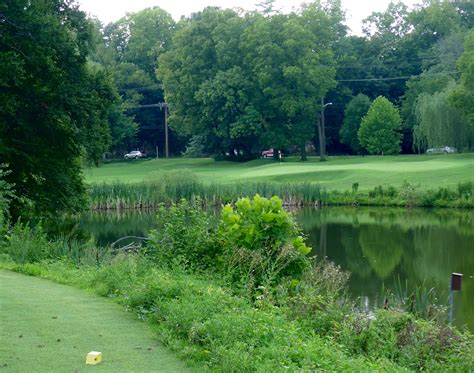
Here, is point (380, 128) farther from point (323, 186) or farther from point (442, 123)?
point (323, 186)

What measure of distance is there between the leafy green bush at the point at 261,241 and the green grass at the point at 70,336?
2.25 m

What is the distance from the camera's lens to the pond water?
16.5 m

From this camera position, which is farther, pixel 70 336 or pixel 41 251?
pixel 41 251

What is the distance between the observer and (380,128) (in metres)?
59.0

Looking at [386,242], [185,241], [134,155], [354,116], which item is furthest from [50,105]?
[134,155]

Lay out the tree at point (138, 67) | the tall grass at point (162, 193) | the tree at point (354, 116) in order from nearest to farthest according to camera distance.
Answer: the tall grass at point (162, 193), the tree at point (354, 116), the tree at point (138, 67)

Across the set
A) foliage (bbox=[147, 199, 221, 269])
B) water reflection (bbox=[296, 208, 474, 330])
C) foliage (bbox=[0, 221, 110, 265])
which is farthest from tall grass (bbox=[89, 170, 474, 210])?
foliage (bbox=[147, 199, 221, 269])

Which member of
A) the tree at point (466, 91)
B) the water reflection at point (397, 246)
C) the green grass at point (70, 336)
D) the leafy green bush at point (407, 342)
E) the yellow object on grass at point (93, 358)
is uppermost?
the tree at point (466, 91)

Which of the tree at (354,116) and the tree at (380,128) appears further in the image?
the tree at (354,116)

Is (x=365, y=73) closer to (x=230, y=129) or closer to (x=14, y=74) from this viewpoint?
(x=230, y=129)

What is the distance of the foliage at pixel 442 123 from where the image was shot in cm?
5000

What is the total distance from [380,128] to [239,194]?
88.3 ft

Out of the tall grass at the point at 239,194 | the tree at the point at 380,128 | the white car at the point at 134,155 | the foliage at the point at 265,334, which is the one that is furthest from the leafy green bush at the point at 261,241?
the white car at the point at 134,155

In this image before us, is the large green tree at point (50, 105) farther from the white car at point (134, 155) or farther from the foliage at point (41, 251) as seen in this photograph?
the white car at point (134, 155)
